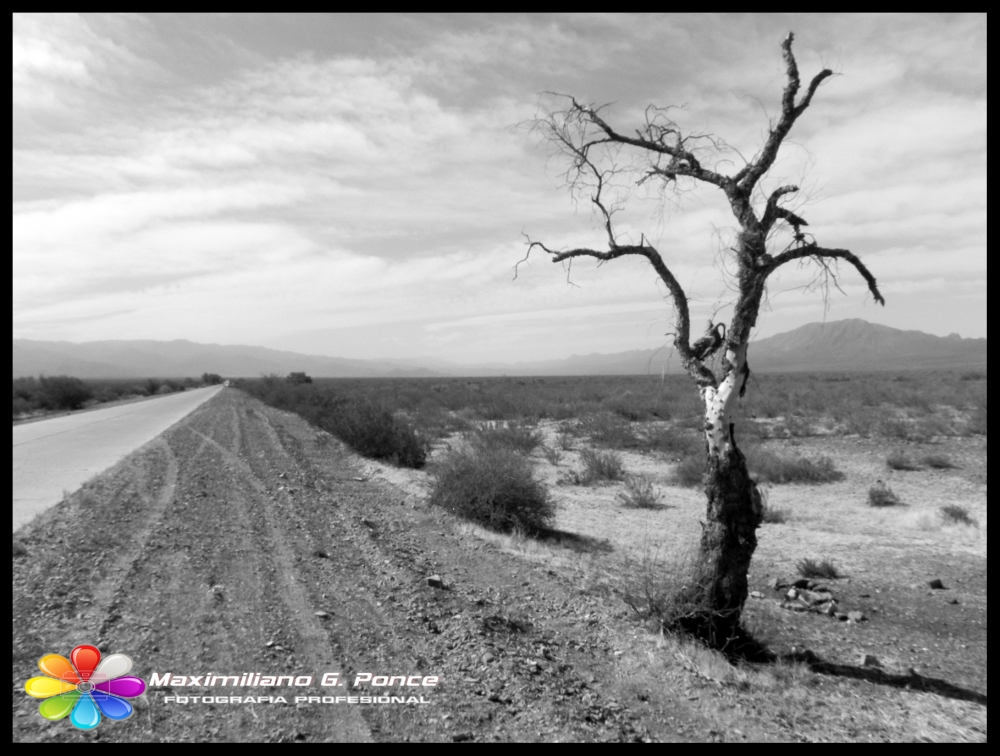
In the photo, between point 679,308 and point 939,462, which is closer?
point 679,308

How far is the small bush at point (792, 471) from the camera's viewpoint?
13.5 m

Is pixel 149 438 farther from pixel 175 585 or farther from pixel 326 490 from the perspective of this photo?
pixel 175 585

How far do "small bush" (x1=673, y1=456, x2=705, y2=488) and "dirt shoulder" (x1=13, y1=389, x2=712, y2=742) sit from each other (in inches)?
247

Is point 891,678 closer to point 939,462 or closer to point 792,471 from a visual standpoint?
point 792,471

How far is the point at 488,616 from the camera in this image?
5.80m

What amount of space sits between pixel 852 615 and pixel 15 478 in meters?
13.7

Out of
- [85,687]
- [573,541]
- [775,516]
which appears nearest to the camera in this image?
[85,687]

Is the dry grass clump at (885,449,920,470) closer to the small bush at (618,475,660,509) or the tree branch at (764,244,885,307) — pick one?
the small bush at (618,475,660,509)

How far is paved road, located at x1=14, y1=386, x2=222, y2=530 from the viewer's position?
9.91m

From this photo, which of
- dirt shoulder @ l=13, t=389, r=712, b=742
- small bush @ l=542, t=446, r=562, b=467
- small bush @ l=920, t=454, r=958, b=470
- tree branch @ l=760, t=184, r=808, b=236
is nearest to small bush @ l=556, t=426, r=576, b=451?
small bush @ l=542, t=446, r=562, b=467

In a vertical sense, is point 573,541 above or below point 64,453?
below

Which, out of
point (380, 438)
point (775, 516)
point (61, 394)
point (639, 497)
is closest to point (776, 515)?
point (775, 516)

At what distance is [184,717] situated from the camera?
12.6 ft

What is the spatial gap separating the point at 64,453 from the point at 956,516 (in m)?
18.8
